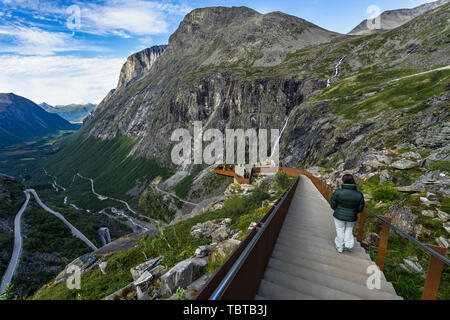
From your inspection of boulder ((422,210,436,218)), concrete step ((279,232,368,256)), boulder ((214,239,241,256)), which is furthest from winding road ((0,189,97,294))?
boulder ((422,210,436,218))

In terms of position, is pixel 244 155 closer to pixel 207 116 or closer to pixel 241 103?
pixel 241 103

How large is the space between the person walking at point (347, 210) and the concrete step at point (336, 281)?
1289mm

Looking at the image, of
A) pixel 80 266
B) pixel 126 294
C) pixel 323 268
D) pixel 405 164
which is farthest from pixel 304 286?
pixel 80 266

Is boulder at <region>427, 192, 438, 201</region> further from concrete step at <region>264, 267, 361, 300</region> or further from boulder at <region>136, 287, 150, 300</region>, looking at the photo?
boulder at <region>136, 287, 150, 300</region>

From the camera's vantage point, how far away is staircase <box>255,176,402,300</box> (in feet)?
12.9

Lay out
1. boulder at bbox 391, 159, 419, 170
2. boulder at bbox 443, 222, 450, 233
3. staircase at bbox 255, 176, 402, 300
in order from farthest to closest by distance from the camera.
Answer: boulder at bbox 391, 159, 419, 170 < boulder at bbox 443, 222, 450, 233 < staircase at bbox 255, 176, 402, 300

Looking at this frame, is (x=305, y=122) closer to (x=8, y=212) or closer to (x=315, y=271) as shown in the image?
(x=315, y=271)

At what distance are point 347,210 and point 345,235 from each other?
2.48 feet

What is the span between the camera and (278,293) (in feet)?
12.8

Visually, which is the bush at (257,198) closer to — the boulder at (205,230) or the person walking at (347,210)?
the boulder at (205,230)

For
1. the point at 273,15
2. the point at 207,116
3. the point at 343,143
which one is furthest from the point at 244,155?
the point at 273,15

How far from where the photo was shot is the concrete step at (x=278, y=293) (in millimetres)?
3795

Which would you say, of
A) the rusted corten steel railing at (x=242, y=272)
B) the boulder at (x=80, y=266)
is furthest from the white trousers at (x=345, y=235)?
the boulder at (x=80, y=266)
